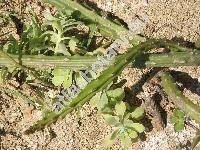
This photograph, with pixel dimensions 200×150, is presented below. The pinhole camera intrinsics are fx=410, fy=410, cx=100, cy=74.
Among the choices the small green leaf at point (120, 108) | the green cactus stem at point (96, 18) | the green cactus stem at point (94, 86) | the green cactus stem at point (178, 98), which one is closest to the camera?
the green cactus stem at point (94, 86)

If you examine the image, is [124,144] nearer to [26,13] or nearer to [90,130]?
[90,130]

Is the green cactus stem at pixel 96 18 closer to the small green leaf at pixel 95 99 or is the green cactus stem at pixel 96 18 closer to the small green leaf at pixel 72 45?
the small green leaf at pixel 72 45

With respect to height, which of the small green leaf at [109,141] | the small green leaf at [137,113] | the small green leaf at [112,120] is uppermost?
the small green leaf at [137,113]

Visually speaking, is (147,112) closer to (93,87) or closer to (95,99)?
(95,99)

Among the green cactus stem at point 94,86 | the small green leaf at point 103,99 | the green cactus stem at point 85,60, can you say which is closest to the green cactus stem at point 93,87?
the green cactus stem at point 94,86

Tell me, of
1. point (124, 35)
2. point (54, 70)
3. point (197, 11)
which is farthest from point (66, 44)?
point (197, 11)

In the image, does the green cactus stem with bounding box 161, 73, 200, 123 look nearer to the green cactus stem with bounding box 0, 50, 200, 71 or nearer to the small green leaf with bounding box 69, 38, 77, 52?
the green cactus stem with bounding box 0, 50, 200, 71

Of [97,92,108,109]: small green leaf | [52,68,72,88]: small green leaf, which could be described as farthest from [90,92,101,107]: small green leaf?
[52,68,72,88]: small green leaf
